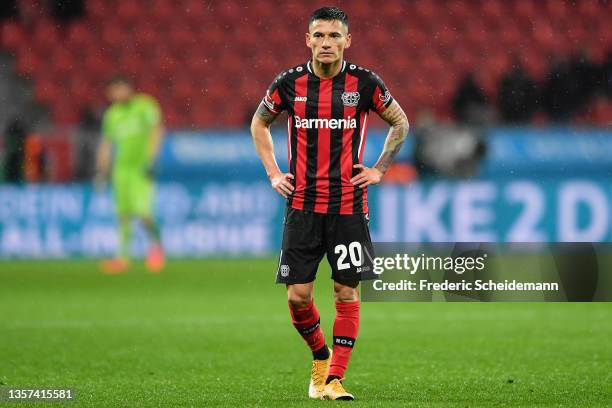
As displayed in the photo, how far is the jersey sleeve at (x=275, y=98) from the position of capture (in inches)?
215

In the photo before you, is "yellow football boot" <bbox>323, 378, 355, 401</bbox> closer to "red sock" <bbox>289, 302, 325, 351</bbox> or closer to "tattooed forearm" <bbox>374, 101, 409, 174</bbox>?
"red sock" <bbox>289, 302, 325, 351</bbox>

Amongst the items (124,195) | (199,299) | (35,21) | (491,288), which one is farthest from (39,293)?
(35,21)

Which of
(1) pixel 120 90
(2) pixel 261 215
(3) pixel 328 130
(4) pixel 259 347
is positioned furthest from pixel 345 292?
(2) pixel 261 215

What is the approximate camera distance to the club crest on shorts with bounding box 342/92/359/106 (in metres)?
5.37

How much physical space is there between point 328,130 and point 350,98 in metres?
0.17

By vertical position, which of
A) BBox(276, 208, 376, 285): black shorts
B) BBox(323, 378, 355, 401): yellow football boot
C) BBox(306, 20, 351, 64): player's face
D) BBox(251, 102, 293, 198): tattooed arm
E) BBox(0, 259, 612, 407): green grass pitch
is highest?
BBox(306, 20, 351, 64): player's face

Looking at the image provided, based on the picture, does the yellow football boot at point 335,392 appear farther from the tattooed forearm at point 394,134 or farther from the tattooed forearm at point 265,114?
the tattooed forearm at point 265,114

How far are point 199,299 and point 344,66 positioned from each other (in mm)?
5285

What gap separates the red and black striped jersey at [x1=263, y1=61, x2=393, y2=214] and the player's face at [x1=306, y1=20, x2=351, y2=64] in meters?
0.16

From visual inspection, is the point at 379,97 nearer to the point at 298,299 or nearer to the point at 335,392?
the point at 298,299

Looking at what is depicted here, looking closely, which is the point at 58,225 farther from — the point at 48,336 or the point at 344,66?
the point at 344,66

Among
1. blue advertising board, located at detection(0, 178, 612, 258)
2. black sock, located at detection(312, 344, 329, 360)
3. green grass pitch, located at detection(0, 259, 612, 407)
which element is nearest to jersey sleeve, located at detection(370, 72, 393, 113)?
black sock, located at detection(312, 344, 329, 360)

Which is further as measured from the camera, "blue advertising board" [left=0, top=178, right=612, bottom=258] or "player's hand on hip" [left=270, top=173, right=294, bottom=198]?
"blue advertising board" [left=0, top=178, right=612, bottom=258]

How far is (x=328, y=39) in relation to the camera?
525 centimetres
